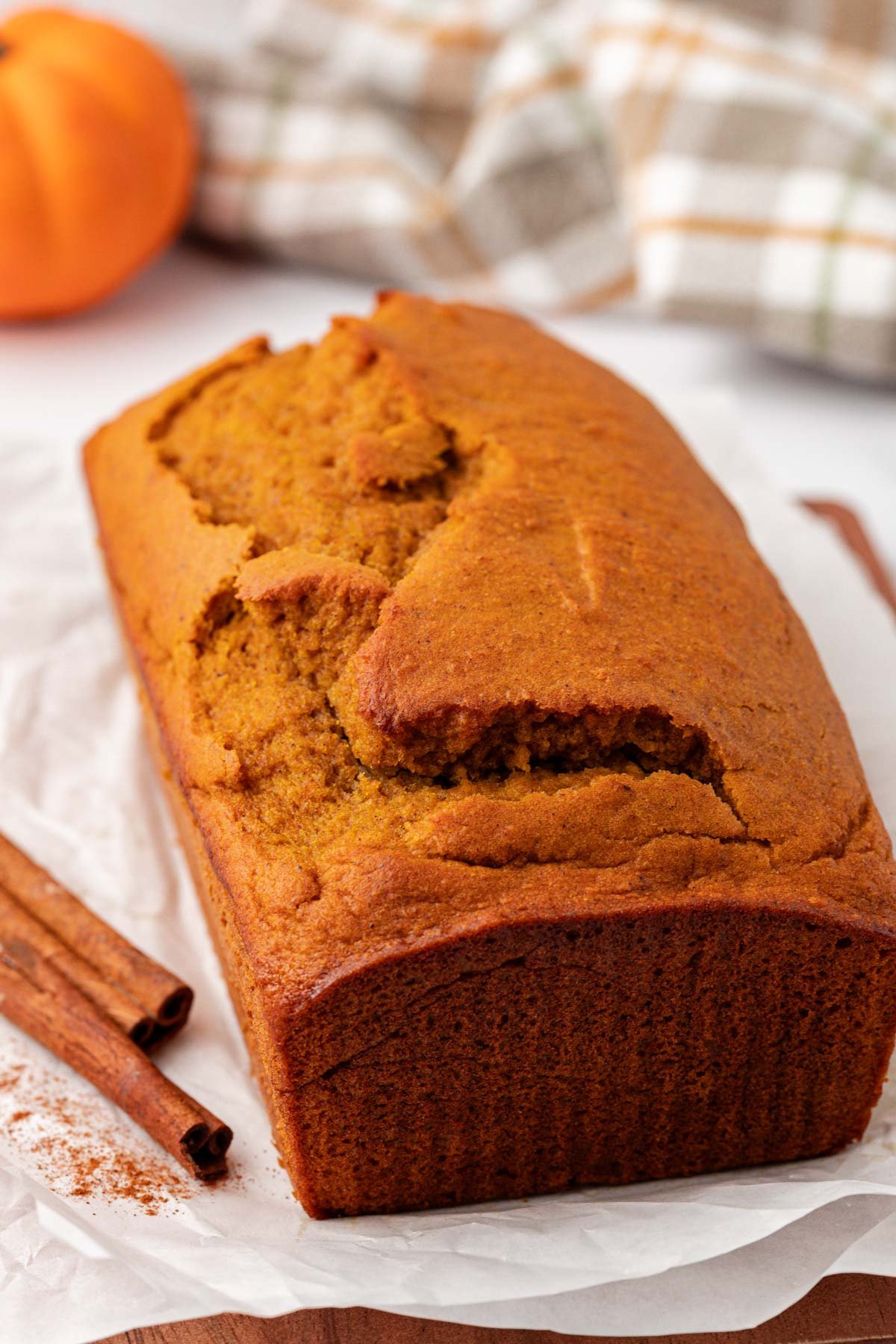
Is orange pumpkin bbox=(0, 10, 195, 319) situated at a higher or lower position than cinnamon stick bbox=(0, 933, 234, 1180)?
higher

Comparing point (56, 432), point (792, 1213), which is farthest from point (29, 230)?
point (792, 1213)

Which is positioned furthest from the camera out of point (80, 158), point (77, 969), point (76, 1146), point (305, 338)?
point (305, 338)

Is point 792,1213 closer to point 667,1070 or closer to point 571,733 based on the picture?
point 667,1070

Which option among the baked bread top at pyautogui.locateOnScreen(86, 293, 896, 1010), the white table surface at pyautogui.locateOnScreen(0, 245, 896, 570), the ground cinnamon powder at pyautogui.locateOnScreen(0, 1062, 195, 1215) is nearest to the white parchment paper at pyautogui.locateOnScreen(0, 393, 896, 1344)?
the ground cinnamon powder at pyautogui.locateOnScreen(0, 1062, 195, 1215)

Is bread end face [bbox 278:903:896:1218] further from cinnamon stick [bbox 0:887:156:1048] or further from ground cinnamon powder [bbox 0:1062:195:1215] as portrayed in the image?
cinnamon stick [bbox 0:887:156:1048]

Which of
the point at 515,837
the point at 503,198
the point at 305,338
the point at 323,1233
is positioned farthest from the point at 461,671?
the point at 503,198

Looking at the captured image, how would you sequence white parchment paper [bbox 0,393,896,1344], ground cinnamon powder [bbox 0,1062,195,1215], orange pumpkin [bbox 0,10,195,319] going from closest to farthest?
white parchment paper [bbox 0,393,896,1344] → ground cinnamon powder [bbox 0,1062,195,1215] → orange pumpkin [bbox 0,10,195,319]

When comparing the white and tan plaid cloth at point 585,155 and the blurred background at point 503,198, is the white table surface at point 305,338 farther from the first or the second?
the white and tan plaid cloth at point 585,155

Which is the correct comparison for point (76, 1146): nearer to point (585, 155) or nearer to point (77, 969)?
point (77, 969)
